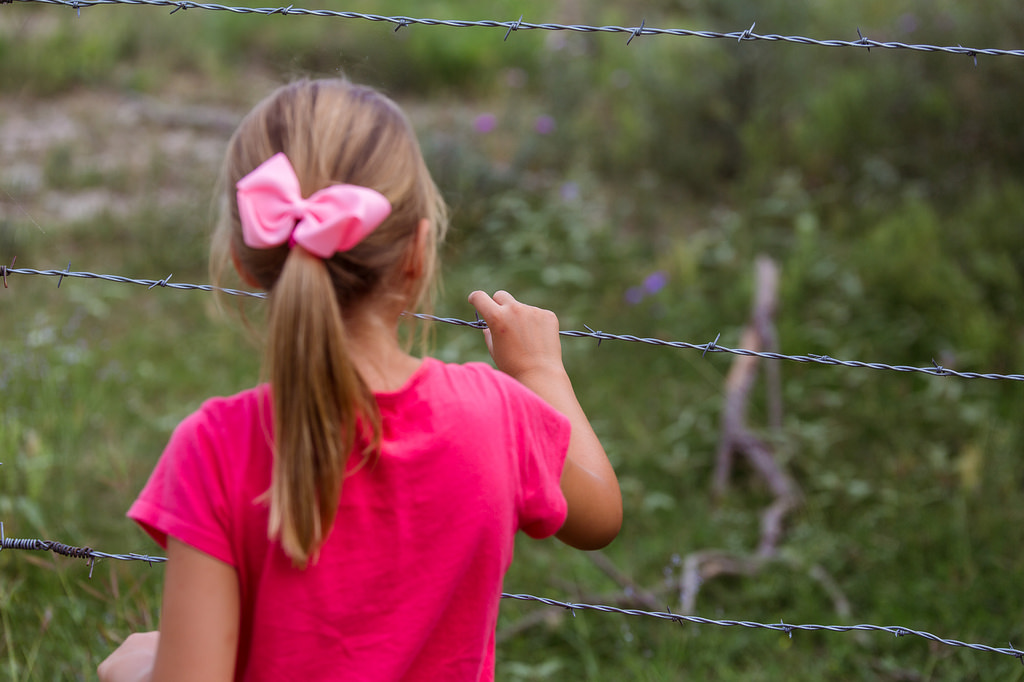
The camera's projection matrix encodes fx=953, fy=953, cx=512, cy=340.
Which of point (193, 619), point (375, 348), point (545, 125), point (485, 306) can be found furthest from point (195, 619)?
point (545, 125)

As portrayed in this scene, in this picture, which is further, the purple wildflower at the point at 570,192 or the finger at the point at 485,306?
the purple wildflower at the point at 570,192

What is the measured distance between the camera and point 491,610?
4.17 feet

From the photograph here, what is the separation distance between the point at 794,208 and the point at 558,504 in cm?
395

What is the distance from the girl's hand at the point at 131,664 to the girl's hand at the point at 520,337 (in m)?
0.62

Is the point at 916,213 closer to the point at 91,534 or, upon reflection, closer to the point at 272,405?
the point at 91,534

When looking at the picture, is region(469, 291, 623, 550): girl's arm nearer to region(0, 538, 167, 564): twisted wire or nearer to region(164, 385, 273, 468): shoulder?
region(164, 385, 273, 468): shoulder

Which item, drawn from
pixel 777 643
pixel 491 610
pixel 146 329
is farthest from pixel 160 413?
pixel 491 610

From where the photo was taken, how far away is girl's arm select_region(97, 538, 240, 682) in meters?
1.11

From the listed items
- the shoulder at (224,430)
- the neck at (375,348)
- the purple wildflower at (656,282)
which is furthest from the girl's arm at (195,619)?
the purple wildflower at (656,282)

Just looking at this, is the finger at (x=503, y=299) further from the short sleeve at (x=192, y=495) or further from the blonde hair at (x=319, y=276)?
the short sleeve at (x=192, y=495)

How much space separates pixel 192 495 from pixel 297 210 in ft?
1.15

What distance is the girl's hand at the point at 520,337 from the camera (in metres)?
1.45

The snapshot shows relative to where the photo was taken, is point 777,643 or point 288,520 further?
point 777,643

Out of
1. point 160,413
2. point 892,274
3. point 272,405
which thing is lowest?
point 160,413
